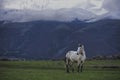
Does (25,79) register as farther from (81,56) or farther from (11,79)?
(81,56)

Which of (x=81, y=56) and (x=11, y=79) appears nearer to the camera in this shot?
(x=11, y=79)

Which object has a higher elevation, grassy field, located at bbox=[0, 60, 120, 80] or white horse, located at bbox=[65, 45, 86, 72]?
white horse, located at bbox=[65, 45, 86, 72]

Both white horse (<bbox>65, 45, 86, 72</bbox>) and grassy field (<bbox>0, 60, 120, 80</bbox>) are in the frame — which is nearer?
grassy field (<bbox>0, 60, 120, 80</bbox>)

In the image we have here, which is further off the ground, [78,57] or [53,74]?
[78,57]

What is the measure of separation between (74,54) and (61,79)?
16431 mm

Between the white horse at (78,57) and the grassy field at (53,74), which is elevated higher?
the white horse at (78,57)

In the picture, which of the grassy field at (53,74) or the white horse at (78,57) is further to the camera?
the white horse at (78,57)

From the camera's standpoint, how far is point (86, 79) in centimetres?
3444

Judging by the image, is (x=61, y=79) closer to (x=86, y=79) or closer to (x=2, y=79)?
(x=86, y=79)

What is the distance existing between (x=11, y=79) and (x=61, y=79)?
16.0 ft

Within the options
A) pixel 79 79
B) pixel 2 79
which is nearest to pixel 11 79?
pixel 2 79

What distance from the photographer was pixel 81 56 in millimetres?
49656

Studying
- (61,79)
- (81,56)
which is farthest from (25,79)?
(81,56)

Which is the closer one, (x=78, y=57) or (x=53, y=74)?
(x=53, y=74)
